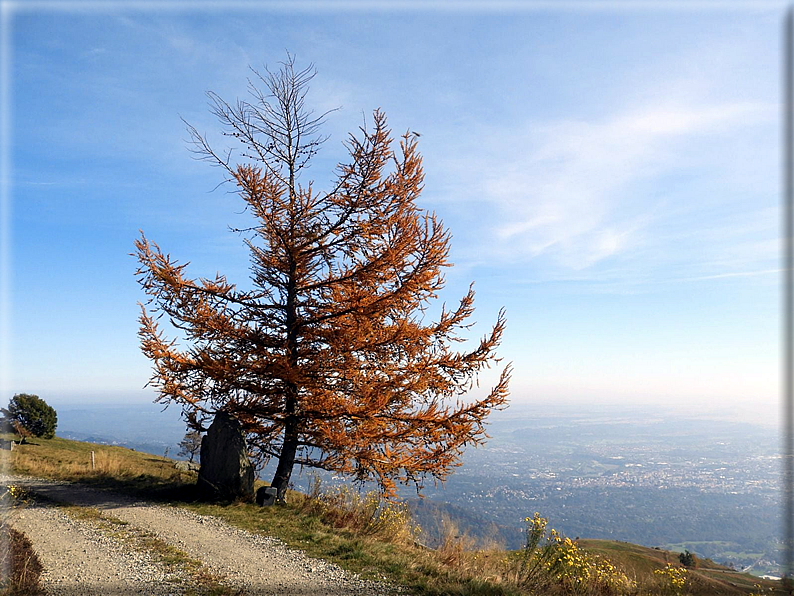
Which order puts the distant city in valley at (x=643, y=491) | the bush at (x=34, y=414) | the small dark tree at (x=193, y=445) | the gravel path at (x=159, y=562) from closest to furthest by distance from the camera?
Result: 1. the gravel path at (x=159, y=562)
2. the small dark tree at (x=193, y=445)
3. the bush at (x=34, y=414)
4. the distant city in valley at (x=643, y=491)

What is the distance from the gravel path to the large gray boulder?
1130 millimetres

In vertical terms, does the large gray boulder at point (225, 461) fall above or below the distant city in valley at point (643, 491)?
above

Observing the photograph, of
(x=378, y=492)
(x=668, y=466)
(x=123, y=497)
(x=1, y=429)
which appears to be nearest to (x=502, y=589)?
(x=378, y=492)

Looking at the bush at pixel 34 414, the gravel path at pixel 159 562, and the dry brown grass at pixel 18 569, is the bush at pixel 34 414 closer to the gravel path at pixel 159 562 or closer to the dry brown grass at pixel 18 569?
the gravel path at pixel 159 562

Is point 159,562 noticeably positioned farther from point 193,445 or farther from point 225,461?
point 193,445

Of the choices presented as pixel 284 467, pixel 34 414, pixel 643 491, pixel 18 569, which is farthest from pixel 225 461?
pixel 643 491

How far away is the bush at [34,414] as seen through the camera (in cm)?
3095

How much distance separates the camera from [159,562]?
285 inches

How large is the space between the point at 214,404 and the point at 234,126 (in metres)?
6.75

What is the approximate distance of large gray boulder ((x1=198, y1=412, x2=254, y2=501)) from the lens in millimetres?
11430

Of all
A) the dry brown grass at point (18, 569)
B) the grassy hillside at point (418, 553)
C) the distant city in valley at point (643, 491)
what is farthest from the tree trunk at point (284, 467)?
the distant city in valley at point (643, 491)

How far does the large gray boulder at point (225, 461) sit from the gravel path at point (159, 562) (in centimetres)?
113

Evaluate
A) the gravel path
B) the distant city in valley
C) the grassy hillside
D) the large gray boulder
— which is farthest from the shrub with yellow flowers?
the distant city in valley

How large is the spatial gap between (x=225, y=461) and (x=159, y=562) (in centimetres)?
427
